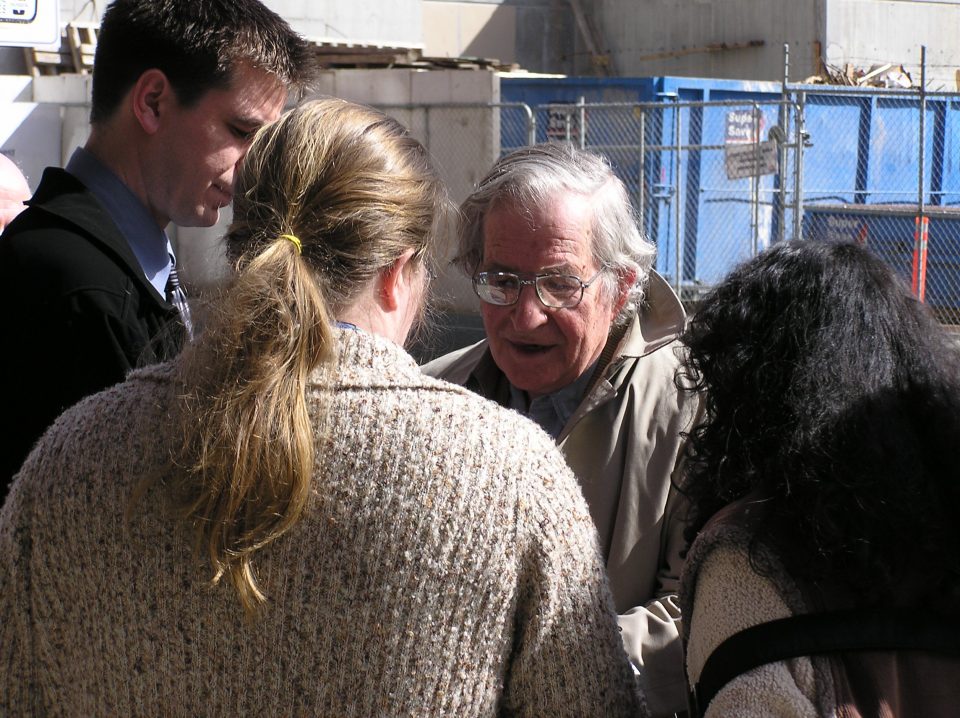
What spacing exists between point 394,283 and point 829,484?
1.97 ft

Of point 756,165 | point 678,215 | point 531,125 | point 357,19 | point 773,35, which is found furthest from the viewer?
point 773,35

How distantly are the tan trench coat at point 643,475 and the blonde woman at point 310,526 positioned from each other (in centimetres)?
55

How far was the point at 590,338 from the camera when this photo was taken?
2471 mm

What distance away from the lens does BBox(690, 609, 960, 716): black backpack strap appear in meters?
1.29

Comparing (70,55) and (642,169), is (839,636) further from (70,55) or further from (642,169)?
(70,55)

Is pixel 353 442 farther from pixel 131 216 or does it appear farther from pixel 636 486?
pixel 131 216

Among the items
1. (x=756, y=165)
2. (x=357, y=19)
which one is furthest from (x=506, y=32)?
(x=756, y=165)

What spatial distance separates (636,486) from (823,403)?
0.88 metres

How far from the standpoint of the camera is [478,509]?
1342 mm

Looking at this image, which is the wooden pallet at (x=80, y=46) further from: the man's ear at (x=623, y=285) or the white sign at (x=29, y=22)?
the man's ear at (x=623, y=285)

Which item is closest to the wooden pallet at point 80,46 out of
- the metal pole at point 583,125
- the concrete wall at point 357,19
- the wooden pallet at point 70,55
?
the wooden pallet at point 70,55

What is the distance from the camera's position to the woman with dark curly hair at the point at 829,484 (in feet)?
4.25

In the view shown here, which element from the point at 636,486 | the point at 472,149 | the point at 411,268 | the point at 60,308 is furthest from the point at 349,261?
the point at 472,149

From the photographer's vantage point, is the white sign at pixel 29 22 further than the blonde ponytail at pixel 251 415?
Yes
